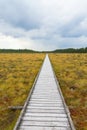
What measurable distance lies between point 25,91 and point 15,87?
3253 millimetres

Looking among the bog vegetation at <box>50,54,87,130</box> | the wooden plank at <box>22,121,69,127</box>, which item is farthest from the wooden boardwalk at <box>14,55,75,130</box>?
the bog vegetation at <box>50,54,87,130</box>

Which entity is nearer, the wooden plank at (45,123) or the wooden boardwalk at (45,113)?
the wooden boardwalk at (45,113)

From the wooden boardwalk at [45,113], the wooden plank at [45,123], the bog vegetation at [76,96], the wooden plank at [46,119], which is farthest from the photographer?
the bog vegetation at [76,96]

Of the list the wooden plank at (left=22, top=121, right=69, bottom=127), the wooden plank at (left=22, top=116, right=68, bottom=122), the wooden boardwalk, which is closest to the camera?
the wooden boardwalk

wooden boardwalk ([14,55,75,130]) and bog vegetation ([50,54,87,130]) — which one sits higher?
wooden boardwalk ([14,55,75,130])

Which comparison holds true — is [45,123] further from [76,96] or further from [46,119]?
[76,96]

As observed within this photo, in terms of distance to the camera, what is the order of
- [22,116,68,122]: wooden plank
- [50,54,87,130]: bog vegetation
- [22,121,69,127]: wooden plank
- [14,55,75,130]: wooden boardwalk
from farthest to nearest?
[50,54,87,130]: bog vegetation → [22,116,68,122]: wooden plank → [22,121,69,127]: wooden plank → [14,55,75,130]: wooden boardwalk

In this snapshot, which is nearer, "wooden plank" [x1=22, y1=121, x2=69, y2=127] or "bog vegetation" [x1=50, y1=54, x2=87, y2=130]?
"wooden plank" [x1=22, y1=121, x2=69, y2=127]

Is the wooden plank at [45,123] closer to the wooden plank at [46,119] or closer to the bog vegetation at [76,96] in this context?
the wooden plank at [46,119]

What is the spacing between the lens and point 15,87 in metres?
35.2

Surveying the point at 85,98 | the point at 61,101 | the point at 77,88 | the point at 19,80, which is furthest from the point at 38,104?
the point at 19,80

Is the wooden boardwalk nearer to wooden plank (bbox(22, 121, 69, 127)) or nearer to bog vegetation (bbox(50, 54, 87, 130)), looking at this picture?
wooden plank (bbox(22, 121, 69, 127))

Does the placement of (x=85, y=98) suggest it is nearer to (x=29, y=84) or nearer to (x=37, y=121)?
(x=29, y=84)

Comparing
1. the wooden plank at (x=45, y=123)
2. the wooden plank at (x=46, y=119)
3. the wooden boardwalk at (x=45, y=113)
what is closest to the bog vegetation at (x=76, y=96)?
the wooden boardwalk at (x=45, y=113)
